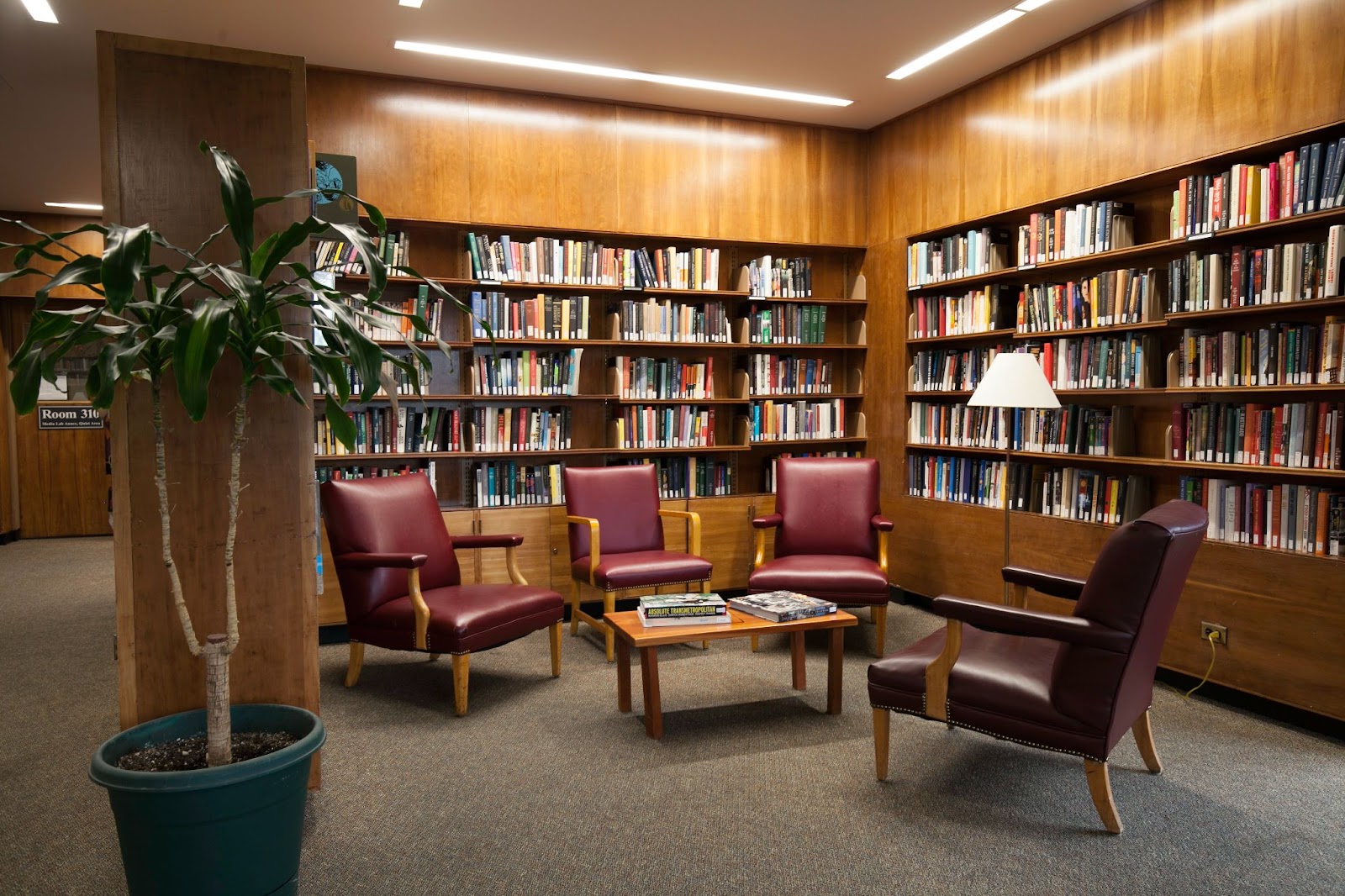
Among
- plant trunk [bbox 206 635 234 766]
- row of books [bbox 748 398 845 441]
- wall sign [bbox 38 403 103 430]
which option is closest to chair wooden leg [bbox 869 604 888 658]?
row of books [bbox 748 398 845 441]

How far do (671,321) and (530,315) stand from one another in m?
0.93

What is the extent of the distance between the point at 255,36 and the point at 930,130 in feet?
13.0

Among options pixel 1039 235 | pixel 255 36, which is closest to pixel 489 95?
pixel 255 36

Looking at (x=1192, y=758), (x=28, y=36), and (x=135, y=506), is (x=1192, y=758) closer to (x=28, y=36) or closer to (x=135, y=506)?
(x=135, y=506)

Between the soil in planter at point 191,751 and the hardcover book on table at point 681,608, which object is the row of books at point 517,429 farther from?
the soil in planter at point 191,751

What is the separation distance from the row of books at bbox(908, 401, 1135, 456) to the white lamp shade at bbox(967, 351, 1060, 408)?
1.55ft

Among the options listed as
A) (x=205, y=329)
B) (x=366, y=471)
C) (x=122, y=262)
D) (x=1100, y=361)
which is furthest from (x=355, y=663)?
(x=1100, y=361)

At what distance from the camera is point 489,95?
5.36 meters

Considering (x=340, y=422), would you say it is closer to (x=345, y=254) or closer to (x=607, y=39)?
(x=345, y=254)

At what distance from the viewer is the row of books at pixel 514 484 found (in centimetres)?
531

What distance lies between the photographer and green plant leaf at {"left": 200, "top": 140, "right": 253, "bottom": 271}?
82.3 inches

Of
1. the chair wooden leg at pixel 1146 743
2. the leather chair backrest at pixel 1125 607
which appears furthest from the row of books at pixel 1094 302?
the chair wooden leg at pixel 1146 743

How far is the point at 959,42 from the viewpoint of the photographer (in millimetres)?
4734

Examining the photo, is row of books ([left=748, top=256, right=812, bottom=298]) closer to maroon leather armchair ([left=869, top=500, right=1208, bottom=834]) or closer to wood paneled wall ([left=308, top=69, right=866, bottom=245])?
wood paneled wall ([left=308, top=69, right=866, bottom=245])
